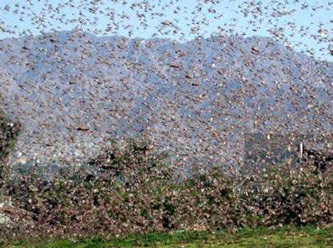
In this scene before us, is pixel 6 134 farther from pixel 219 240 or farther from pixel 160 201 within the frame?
pixel 219 240

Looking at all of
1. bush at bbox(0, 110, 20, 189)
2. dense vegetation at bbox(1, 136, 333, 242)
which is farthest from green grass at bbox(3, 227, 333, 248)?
bush at bbox(0, 110, 20, 189)

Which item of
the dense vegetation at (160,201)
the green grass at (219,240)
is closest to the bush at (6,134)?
the dense vegetation at (160,201)

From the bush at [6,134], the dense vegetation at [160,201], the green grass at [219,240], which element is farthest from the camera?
the bush at [6,134]

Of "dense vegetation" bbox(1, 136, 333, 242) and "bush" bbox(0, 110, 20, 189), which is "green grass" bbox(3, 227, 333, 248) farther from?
"bush" bbox(0, 110, 20, 189)

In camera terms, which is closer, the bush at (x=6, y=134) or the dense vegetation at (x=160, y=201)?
the dense vegetation at (x=160, y=201)

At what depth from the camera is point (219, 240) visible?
1230 inches

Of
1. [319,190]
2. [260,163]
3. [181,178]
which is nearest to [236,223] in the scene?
[319,190]

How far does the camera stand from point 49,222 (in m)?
48.7

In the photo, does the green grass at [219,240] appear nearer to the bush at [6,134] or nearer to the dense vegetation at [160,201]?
the dense vegetation at [160,201]

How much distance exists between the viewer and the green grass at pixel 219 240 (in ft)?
96.0

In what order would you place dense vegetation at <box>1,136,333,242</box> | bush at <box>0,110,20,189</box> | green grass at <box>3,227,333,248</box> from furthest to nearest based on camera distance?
bush at <box>0,110,20,189</box> < dense vegetation at <box>1,136,333,242</box> < green grass at <box>3,227,333,248</box>

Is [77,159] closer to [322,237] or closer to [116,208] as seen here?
[116,208]

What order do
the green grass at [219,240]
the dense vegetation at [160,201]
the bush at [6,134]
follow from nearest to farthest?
the green grass at [219,240], the dense vegetation at [160,201], the bush at [6,134]

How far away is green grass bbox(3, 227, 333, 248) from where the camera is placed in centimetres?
2927
